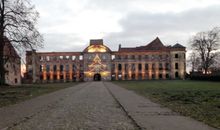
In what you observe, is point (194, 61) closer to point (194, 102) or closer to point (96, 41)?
point (96, 41)

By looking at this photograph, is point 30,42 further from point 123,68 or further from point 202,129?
point 123,68

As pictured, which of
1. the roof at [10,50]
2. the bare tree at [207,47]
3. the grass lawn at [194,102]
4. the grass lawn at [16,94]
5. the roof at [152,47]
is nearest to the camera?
the grass lawn at [194,102]

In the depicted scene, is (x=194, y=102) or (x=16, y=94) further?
(x=16, y=94)

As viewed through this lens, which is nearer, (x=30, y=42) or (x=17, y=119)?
(x=17, y=119)

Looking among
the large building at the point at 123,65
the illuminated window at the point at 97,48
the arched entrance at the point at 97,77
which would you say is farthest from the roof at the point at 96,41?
the arched entrance at the point at 97,77

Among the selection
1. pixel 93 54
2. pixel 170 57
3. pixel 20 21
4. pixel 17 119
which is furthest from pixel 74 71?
pixel 17 119

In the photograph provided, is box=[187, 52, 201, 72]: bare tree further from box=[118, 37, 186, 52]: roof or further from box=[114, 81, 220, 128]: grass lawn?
box=[114, 81, 220, 128]: grass lawn

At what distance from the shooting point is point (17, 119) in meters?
13.2

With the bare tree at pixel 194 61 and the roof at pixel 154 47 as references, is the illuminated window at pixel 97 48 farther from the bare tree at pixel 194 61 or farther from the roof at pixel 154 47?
the bare tree at pixel 194 61

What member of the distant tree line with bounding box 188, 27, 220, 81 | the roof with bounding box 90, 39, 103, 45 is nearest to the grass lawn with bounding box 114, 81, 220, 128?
the distant tree line with bounding box 188, 27, 220, 81

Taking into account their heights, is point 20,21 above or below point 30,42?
above

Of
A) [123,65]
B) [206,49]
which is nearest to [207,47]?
[206,49]

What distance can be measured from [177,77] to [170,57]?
7.57 metres

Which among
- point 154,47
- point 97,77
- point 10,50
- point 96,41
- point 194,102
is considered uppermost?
point 96,41
